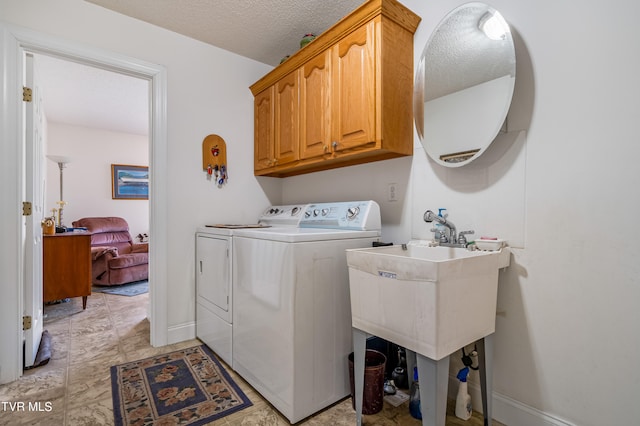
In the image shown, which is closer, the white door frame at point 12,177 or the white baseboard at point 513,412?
the white baseboard at point 513,412

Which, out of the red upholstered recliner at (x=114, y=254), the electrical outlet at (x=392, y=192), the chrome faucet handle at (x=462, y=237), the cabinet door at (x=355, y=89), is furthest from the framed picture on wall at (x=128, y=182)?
the chrome faucet handle at (x=462, y=237)

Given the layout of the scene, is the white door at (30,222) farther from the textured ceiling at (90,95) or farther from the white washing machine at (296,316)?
the white washing machine at (296,316)

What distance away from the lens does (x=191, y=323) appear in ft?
7.89

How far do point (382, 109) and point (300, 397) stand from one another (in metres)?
1.49

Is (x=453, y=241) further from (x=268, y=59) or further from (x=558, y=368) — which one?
(x=268, y=59)

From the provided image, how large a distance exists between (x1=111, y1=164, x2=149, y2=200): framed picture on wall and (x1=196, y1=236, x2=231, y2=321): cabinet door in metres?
3.81

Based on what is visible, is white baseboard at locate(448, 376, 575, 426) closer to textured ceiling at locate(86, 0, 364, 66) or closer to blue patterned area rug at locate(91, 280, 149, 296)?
textured ceiling at locate(86, 0, 364, 66)

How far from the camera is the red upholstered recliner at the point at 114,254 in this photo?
3988mm

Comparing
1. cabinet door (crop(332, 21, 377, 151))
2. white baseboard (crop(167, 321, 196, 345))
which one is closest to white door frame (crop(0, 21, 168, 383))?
white baseboard (crop(167, 321, 196, 345))

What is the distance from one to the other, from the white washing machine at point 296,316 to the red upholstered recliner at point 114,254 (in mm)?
3080

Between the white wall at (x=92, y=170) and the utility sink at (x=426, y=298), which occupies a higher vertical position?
the white wall at (x=92, y=170)

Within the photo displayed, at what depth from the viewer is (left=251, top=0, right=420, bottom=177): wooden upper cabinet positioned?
1.64 meters

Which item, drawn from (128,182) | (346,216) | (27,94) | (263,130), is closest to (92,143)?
(128,182)

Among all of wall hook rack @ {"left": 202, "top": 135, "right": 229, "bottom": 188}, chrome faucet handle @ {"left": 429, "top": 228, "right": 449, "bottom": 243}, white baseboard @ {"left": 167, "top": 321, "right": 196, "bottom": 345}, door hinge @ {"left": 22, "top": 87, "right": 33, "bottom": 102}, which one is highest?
door hinge @ {"left": 22, "top": 87, "right": 33, "bottom": 102}
